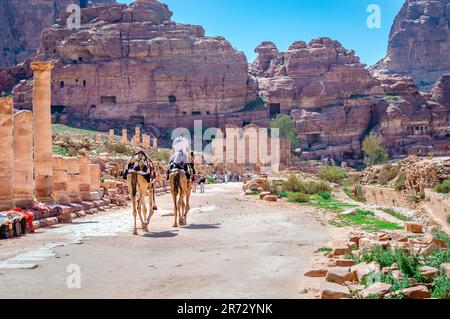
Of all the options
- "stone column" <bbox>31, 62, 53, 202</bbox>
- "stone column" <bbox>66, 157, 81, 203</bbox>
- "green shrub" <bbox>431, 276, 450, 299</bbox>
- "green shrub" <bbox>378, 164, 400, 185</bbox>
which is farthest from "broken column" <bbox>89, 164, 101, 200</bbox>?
"green shrub" <bbox>378, 164, 400, 185</bbox>

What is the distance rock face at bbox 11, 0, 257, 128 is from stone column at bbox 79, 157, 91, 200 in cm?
5862

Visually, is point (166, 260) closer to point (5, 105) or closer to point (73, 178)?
point (5, 105)

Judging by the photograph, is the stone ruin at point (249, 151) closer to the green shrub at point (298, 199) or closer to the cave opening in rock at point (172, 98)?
the cave opening in rock at point (172, 98)

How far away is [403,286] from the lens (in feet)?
18.4

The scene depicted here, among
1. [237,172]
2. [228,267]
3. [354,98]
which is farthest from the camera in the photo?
[354,98]

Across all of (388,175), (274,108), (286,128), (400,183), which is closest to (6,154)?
(400,183)

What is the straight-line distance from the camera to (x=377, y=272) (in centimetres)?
628

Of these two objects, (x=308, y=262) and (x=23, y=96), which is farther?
(x=23, y=96)

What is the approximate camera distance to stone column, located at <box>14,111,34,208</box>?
14.4 m

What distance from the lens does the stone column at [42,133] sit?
629 inches

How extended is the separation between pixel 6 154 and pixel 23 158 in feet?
4.77

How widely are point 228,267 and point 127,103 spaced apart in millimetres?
72818
